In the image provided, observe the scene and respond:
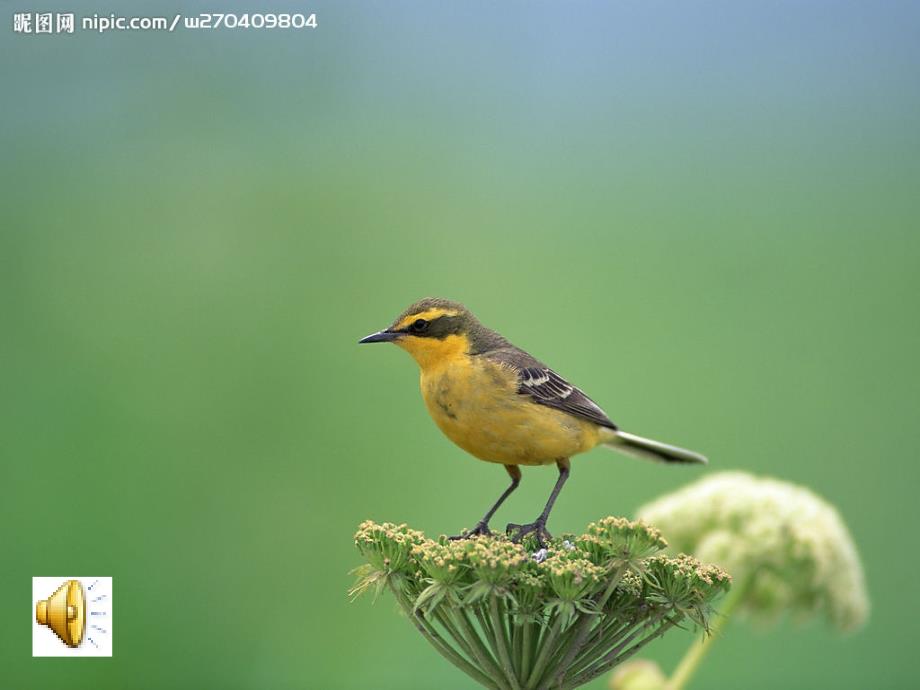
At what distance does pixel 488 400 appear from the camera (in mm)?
3445

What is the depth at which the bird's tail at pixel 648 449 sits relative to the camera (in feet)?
12.0

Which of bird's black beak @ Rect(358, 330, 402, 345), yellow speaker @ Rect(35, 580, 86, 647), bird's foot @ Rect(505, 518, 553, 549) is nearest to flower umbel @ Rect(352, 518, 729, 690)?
bird's foot @ Rect(505, 518, 553, 549)

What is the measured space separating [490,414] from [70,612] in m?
3.34

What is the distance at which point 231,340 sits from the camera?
20.4 feet

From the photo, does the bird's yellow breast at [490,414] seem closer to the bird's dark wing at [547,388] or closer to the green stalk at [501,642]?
the bird's dark wing at [547,388]

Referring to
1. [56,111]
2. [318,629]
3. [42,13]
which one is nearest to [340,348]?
[318,629]

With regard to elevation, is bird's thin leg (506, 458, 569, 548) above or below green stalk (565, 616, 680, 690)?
above

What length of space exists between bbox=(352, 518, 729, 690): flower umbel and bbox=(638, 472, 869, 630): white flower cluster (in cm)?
123

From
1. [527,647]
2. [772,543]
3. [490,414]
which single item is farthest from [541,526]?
[772,543]

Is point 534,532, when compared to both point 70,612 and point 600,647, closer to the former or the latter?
point 600,647

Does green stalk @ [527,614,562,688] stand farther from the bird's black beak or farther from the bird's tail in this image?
the bird's tail

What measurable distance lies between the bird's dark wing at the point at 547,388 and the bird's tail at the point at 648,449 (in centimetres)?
8

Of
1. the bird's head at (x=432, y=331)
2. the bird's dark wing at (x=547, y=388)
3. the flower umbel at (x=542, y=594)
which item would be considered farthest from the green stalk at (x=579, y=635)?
the bird's head at (x=432, y=331)

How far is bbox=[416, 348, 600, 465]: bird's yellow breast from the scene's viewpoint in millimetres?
3410
